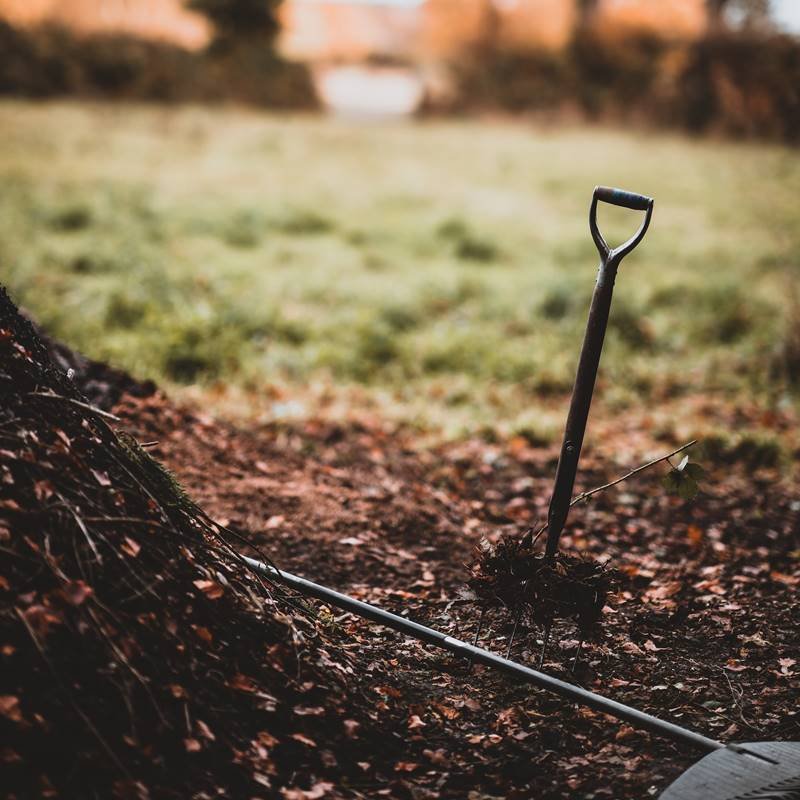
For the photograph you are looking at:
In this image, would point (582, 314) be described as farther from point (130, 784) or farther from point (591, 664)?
point (130, 784)

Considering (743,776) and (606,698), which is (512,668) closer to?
(606,698)

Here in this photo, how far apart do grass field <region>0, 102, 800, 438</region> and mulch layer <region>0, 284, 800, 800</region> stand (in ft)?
7.63

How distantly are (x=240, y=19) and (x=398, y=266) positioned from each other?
15.7 meters

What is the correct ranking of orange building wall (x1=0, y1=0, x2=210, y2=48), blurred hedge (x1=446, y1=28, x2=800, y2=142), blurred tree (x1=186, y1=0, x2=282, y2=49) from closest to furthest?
blurred hedge (x1=446, y1=28, x2=800, y2=142) → orange building wall (x1=0, y1=0, x2=210, y2=48) → blurred tree (x1=186, y1=0, x2=282, y2=49)

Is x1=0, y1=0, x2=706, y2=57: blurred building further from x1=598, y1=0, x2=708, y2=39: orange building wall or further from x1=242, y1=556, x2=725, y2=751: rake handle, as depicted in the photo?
x1=242, y1=556, x2=725, y2=751: rake handle

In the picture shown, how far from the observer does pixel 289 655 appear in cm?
290

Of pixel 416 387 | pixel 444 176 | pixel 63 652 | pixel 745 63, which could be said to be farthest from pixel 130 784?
pixel 745 63

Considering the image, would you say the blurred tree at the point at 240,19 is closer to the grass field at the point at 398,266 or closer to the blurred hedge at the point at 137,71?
the blurred hedge at the point at 137,71

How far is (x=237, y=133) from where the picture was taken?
1736cm

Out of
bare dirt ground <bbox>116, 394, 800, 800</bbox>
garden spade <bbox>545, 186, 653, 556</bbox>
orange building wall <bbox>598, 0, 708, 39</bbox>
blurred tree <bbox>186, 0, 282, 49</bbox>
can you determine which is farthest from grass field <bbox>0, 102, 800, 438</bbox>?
orange building wall <bbox>598, 0, 708, 39</bbox>

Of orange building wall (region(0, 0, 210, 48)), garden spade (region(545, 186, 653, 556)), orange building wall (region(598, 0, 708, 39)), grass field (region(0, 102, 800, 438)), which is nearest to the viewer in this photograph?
garden spade (region(545, 186, 653, 556))

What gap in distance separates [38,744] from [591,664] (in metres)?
2.18

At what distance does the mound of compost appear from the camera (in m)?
2.27

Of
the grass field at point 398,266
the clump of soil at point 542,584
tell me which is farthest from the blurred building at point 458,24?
the clump of soil at point 542,584
